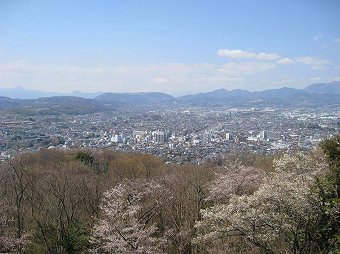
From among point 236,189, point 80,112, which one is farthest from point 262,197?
point 80,112

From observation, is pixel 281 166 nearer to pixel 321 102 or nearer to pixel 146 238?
pixel 146 238

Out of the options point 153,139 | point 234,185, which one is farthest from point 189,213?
point 153,139

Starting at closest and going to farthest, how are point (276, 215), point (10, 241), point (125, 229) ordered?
1. point (276, 215)
2. point (125, 229)
3. point (10, 241)

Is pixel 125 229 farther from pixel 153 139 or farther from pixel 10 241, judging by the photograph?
pixel 153 139

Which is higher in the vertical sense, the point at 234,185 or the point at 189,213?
the point at 234,185

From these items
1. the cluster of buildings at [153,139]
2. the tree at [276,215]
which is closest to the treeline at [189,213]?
the tree at [276,215]

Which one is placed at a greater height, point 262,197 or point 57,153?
point 262,197

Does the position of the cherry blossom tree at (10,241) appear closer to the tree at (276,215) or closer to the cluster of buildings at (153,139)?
the tree at (276,215)

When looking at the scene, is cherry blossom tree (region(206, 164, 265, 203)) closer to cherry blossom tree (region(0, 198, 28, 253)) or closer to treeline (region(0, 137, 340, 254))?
treeline (region(0, 137, 340, 254))
